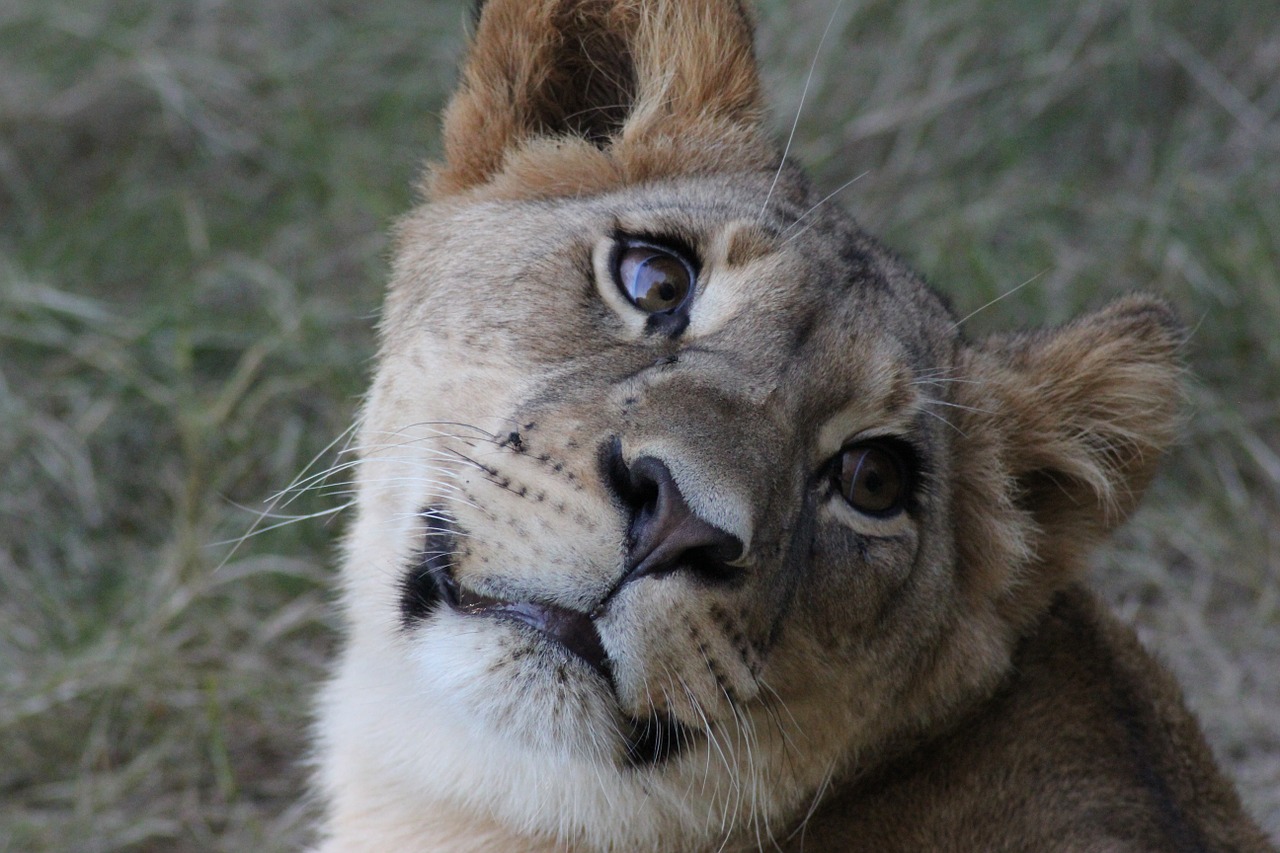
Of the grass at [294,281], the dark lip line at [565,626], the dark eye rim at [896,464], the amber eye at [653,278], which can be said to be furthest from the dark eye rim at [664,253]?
the grass at [294,281]

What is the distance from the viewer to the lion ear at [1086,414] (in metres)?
3.59

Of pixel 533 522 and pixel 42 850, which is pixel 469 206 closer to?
pixel 533 522

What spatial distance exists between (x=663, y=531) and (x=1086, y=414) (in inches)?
62.2

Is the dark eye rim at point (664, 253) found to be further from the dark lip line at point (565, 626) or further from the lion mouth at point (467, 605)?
the dark lip line at point (565, 626)

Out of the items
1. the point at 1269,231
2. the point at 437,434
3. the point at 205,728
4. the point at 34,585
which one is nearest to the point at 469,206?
the point at 437,434

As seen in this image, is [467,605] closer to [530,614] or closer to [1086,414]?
[530,614]

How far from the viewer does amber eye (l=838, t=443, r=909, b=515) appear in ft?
10.3

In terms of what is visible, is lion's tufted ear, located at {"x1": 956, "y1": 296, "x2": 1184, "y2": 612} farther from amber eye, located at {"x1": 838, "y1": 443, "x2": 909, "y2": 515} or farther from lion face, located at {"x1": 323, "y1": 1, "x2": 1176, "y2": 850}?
amber eye, located at {"x1": 838, "y1": 443, "x2": 909, "y2": 515}

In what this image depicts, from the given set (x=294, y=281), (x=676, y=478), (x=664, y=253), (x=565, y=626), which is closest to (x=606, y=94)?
(x=664, y=253)

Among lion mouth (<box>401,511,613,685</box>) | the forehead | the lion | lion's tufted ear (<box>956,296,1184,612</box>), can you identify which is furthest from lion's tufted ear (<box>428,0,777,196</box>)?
lion mouth (<box>401,511,613,685</box>)

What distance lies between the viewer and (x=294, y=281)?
669 centimetres

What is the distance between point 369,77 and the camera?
779cm

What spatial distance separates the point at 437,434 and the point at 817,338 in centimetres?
87

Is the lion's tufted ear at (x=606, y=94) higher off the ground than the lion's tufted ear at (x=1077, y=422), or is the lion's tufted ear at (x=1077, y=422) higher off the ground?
the lion's tufted ear at (x=606, y=94)
